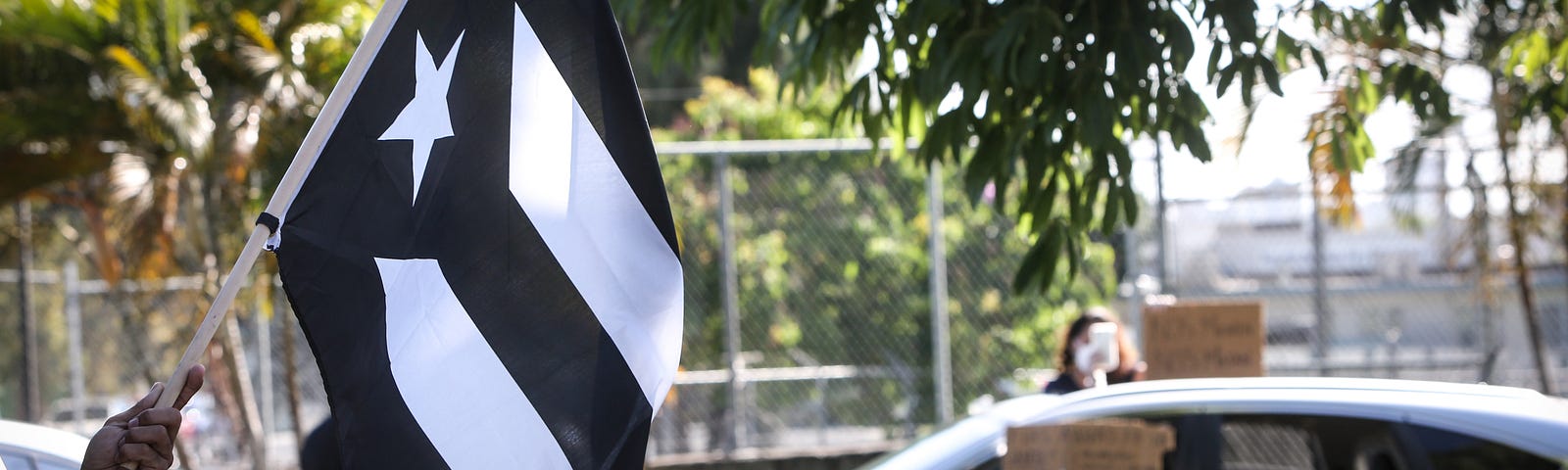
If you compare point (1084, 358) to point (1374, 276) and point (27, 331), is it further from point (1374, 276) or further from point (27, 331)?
point (27, 331)

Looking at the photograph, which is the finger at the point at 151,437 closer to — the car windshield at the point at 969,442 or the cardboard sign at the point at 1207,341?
the car windshield at the point at 969,442

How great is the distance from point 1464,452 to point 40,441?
3.85 metres

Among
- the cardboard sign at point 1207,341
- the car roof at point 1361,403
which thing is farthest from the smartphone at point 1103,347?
the car roof at point 1361,403

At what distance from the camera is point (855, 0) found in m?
4.11

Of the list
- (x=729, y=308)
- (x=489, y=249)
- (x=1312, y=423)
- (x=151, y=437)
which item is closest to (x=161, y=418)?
(x=151, y=437)

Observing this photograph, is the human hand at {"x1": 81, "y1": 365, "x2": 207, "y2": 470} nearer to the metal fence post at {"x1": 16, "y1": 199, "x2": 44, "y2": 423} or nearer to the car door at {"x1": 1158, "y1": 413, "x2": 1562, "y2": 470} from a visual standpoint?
the car door at {"x1": 1158, "y1": 413, "x2": 1562, "y2": 470}

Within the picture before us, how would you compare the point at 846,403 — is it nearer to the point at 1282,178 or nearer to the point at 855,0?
the point at 1282,178

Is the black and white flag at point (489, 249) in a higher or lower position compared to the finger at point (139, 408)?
higher

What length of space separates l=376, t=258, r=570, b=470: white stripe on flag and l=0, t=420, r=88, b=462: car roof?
1728 millimetres

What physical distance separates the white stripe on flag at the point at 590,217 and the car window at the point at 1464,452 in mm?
2315

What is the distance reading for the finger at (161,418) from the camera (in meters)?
2.34

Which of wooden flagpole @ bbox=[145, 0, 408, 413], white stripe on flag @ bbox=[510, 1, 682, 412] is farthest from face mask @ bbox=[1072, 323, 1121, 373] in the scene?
wooden flagpole @ bbox=[145, 0, 408, 413]

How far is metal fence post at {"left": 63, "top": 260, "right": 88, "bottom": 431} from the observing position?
9.17 meters

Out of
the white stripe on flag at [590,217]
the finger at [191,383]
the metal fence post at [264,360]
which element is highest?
the white stripe on flag at [590,217]
